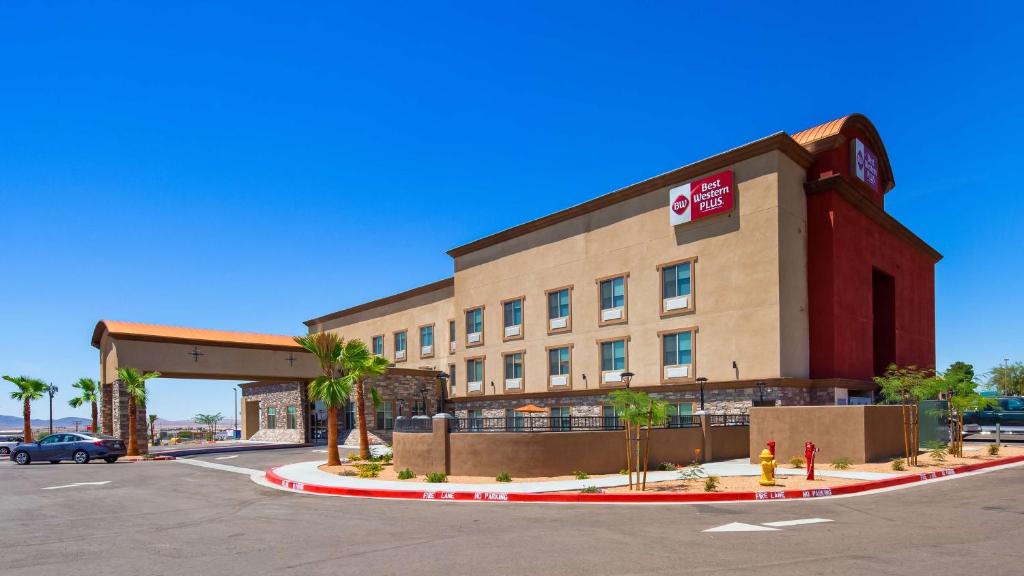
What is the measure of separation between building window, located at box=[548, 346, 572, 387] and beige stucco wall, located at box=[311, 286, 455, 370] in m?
13.1

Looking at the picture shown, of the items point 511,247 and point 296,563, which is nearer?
point 296,563

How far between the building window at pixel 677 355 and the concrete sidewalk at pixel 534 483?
1202 cm

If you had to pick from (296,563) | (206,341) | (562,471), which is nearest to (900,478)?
(562,471)

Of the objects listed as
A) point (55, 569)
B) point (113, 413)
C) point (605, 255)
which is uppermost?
point (605, 255)

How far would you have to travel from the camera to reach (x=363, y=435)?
30.0 metres

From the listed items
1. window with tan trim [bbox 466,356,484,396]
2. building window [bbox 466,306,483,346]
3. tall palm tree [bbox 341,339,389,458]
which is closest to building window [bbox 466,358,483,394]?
window with tan trim [bbox 466,356,484,396]

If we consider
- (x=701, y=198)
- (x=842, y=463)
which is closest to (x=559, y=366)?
(x=701, y=198)

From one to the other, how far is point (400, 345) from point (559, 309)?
70.4 ft

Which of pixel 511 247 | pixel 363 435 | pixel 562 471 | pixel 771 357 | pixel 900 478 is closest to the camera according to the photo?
pixel 900 478

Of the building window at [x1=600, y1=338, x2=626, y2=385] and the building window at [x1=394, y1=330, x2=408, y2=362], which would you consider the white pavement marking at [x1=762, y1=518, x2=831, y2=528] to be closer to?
the building window at [x1=600, y1=338, x2=626, y2=385]

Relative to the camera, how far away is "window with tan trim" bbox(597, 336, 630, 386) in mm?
40656

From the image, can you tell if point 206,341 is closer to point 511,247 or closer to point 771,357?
point 511,247

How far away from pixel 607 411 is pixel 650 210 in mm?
11645

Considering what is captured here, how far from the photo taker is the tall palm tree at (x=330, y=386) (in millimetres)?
27844
